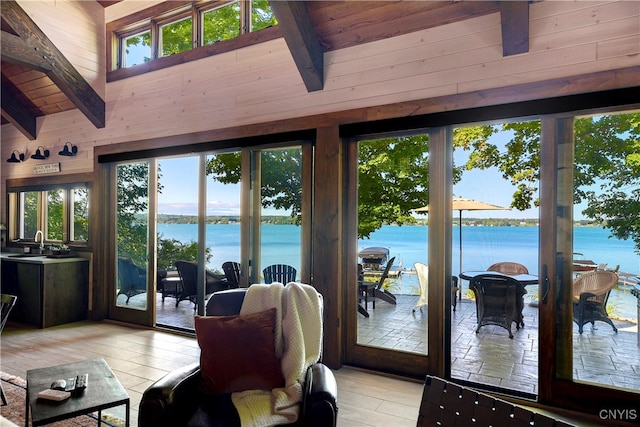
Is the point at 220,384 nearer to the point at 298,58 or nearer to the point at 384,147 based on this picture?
the point at 384,147

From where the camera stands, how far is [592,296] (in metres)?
2.96

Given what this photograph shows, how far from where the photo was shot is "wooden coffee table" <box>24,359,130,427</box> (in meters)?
1.90

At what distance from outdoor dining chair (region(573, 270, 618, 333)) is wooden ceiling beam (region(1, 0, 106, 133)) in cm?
594

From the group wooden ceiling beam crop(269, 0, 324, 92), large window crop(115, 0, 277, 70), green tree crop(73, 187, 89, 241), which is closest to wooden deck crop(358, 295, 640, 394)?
wooden ceiling beam crop(269, 0, 324, 92)

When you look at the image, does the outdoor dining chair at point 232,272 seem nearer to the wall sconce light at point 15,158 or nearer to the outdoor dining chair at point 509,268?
the outdoor dining chair at point 509,268

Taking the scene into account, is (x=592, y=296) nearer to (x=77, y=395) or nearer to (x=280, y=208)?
(x=280, y=208)

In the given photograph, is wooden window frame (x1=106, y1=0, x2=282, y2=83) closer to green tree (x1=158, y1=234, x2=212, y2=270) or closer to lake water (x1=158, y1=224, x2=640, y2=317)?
lake water (x1=158, y1=224, x2=640, y2=317)

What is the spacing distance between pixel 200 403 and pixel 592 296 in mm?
2811

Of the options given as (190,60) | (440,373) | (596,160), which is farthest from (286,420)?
(190,60)

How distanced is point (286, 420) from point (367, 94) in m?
2.83

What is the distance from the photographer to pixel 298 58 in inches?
148

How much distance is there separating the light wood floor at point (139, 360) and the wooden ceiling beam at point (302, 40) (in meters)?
2.81

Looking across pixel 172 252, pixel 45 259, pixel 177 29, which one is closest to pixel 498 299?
pixel 172 252

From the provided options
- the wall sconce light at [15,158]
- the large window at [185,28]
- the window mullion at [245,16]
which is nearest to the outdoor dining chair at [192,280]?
the large window at [185,28]
